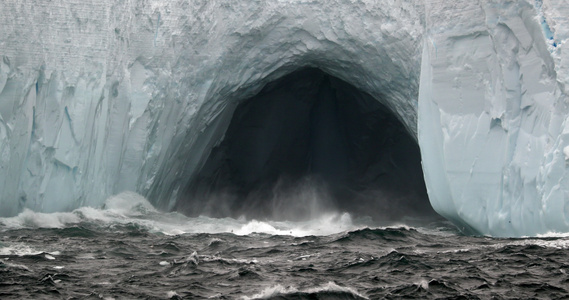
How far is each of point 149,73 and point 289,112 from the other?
4880 mm

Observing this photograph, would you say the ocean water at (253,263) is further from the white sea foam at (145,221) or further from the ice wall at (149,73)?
the ice wall at (149,73)

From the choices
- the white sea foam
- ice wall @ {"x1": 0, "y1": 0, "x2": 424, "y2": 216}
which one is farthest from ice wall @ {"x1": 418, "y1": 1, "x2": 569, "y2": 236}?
the white sea foam

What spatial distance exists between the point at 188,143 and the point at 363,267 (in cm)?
722

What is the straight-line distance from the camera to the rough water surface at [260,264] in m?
8.18

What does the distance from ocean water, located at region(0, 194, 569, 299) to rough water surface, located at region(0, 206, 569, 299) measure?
13mm

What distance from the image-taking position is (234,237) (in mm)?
12898

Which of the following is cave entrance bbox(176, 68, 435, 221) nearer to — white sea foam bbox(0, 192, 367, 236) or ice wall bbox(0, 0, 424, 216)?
ice wall bbox(0, 0, 424, 216)

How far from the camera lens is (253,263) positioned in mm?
9977

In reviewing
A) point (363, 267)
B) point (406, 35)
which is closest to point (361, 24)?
point (406, 35)

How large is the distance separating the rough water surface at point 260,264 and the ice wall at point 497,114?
0.67 metres

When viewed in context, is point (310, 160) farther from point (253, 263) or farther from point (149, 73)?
point (253, 263)

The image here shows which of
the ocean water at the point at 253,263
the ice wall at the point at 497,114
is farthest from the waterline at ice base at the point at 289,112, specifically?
the ocean water at the point at 253,263

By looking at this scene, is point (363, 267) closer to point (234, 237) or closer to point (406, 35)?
point (234, 237)

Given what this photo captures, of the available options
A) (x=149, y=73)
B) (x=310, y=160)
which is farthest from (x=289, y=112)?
(x=149, y=73)
